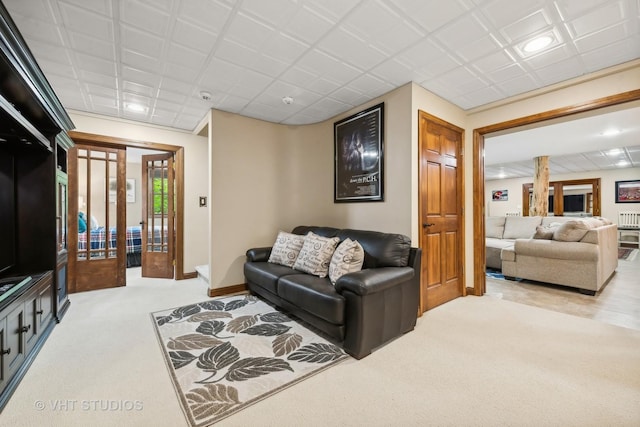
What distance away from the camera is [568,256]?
3799 millimetres

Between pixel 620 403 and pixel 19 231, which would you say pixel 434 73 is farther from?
pixel 19 231

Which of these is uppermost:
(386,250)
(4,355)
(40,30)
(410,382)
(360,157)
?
(40,30)

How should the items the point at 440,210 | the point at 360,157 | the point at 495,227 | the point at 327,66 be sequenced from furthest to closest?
the point at 495,227 → the point at 360,157 → the point at 440,210 → the point at 327,66

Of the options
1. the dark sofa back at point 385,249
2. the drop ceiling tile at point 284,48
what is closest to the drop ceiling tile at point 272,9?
the drop ceiling tile at point 284,48

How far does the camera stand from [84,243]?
386cm

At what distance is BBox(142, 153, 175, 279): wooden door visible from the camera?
4.48 m

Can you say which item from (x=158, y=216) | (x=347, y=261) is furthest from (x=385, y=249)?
(x=158, y=216)

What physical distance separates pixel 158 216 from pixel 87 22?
3.18 metres

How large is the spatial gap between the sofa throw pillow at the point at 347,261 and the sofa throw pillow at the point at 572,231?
3507 mm

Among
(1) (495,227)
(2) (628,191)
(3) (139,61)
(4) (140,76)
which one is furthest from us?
(2) (628,191)

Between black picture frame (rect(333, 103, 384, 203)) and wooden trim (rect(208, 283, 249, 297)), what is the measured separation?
1.81m

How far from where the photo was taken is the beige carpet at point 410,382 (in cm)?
147

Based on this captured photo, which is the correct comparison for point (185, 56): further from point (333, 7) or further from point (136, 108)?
point (136, 108)

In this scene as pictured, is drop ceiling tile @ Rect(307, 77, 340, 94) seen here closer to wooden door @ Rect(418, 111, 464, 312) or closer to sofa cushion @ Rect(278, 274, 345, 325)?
wooden door @ Rect(418, 111, 464, 312)
